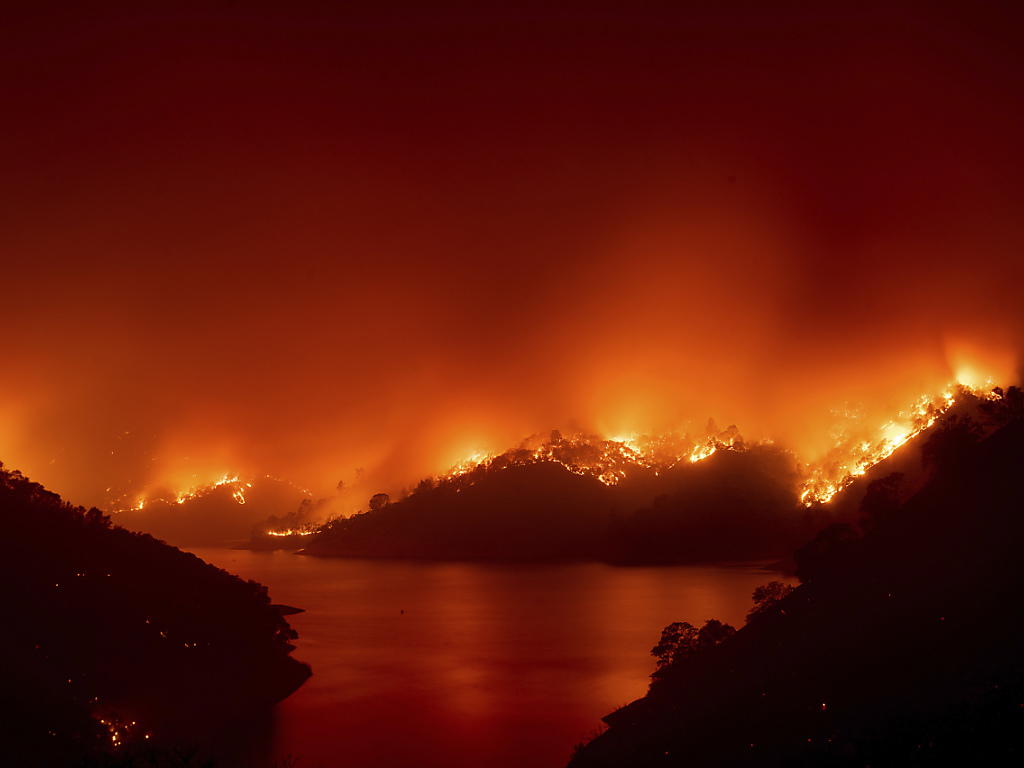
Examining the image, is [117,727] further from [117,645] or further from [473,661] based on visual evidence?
[473,661]

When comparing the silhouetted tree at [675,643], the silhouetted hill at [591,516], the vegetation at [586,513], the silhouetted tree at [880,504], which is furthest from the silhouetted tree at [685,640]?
the vegetation at [586,513]

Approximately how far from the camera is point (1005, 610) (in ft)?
51.9

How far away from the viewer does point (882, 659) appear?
16.9 metres

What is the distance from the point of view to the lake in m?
29.2

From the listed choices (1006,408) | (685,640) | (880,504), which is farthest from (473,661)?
(1006,408)

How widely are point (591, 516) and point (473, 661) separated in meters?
115

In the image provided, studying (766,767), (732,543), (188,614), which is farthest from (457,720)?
(732,543)

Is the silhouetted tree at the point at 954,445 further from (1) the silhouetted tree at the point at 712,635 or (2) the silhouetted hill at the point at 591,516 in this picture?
(2) the silhouetted hill at the point at 591,516

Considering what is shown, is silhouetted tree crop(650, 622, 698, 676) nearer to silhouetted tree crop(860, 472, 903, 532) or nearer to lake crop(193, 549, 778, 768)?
lake crop(193, 549, 778, 768)

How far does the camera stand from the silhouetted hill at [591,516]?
433 ft

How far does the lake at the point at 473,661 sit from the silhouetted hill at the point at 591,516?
3890cm

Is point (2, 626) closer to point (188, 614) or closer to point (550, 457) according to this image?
point (188, 614)

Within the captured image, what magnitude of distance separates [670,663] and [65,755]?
868 inches

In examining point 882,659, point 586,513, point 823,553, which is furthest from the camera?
point 586,513
